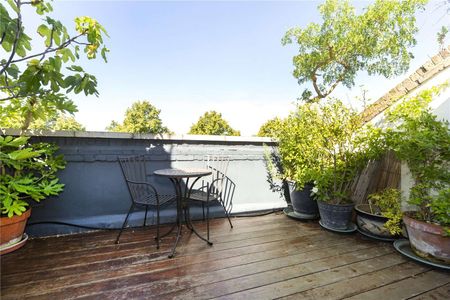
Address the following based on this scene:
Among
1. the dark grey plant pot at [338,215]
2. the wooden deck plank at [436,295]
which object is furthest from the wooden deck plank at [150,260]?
the wooden deck plank at [436,295]

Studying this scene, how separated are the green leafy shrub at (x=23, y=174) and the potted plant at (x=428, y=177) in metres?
3.18

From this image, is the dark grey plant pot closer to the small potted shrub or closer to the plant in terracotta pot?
the plant in terracotta pot

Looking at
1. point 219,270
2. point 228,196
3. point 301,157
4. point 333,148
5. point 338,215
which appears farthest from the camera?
point 228,196

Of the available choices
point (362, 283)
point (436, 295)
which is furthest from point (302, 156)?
point (436, 295)

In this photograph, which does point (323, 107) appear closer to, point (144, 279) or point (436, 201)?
point (436, 201)

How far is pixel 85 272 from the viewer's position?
5.61 feet

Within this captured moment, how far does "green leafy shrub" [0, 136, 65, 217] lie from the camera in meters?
1.62

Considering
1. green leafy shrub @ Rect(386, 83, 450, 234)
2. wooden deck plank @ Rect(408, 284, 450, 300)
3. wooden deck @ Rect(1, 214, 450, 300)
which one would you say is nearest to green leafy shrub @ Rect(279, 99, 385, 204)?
green leafy shrub @ Rect(386, 83, 450, 234)

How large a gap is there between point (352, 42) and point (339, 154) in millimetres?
9044

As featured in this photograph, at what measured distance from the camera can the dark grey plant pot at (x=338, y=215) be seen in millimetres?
2590

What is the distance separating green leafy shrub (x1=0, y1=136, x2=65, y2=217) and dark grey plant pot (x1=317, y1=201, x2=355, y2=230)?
2.90 metres

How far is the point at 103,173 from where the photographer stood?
264 cm

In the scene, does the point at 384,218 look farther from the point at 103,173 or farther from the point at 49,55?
the point at 49,55

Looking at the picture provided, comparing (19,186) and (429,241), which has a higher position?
(19,186)
